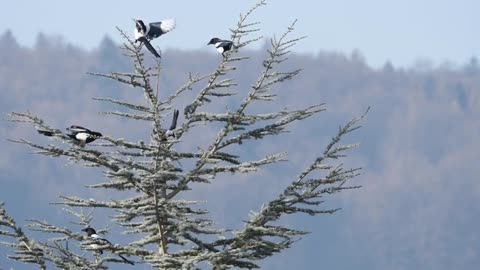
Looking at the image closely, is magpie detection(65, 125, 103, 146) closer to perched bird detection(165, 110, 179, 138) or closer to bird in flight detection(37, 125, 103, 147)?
bird in flight detection(37, 125, 103, 147)

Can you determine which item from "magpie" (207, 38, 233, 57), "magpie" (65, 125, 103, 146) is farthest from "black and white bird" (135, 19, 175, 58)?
"magpie" (65, 125, 103, 146)

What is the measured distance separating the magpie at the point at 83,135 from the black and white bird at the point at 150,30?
998 millimetres

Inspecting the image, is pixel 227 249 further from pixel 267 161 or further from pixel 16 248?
pixel 16 248

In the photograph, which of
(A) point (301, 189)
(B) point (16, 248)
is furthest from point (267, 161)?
(B) point (16, 248)

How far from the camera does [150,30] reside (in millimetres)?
14734

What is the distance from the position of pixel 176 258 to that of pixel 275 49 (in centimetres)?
237

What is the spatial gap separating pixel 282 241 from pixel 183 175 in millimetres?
1181

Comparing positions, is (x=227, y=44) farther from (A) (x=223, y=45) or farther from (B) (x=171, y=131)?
(B) (x=171, y=131)

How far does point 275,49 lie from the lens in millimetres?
14570

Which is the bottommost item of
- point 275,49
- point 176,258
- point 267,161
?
point 176,258

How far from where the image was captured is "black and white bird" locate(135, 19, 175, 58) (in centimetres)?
1433

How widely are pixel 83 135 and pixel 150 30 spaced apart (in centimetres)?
148

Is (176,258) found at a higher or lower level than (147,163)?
lower

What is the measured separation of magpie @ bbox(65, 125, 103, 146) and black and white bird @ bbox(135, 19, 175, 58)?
1.00m
